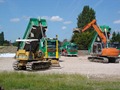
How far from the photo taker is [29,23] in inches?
960

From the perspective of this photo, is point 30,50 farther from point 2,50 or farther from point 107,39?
point 2,50

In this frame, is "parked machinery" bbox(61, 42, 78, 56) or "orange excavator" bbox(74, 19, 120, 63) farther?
"parked machinery" bbox(61, 42, 78, 56)

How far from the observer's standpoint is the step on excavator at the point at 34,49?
2328 centimetres

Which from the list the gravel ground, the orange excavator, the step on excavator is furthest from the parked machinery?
the step on excavator

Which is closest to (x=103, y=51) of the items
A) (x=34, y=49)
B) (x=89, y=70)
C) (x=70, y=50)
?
(x=89, y=70)

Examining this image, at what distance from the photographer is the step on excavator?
23.3 m

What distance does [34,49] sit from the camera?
24.3 m

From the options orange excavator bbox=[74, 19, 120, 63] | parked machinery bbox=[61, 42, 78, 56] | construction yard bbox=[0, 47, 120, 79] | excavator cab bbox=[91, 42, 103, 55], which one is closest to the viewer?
construction yard bbox=[0, 47, 120, 79]

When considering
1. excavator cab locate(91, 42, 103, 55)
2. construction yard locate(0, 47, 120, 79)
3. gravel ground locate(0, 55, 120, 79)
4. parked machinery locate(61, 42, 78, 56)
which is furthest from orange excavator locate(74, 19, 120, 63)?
parked machinery locate(61, 42, 78, 56)

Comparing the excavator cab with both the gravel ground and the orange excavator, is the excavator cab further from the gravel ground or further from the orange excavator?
the gravel ground

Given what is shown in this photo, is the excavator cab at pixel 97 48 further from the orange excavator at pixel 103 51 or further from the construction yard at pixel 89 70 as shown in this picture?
the construction yard at pixel 89 70

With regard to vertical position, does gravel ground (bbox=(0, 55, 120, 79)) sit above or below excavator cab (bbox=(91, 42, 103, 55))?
below

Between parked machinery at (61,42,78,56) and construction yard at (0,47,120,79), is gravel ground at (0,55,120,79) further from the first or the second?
parked machinery at (61,42,78,56)

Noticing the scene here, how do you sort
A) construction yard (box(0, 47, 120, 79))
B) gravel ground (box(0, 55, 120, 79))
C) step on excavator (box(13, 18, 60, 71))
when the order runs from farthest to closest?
step on excavator (box(13, 18, 60, 71)), gravel ground (box(0, 55, 120, 79)), construction yard (box(0, 47, 120, 79))
